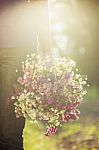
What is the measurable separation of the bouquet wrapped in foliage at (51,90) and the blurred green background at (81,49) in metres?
0.06

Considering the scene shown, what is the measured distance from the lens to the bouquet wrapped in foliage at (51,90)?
2.52 metres

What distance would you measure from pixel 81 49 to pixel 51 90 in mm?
415

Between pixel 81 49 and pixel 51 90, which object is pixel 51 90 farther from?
pixel 81 49

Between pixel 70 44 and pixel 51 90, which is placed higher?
pixel 70 44

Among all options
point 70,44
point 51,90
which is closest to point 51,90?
point 51,90

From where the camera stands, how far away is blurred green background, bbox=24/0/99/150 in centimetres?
243

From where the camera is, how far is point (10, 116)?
9.13ft

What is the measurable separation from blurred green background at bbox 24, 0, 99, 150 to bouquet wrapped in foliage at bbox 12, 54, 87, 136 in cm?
6

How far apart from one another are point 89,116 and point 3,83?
85cm

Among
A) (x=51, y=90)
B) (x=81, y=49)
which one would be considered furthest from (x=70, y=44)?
(x=51, y=90)

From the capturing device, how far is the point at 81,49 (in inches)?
96.9

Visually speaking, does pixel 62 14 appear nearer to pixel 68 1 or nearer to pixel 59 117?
pixel 68 1

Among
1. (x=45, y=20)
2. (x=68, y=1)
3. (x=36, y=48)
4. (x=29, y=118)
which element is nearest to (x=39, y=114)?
(x=29, y=118)

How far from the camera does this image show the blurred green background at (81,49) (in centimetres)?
243
